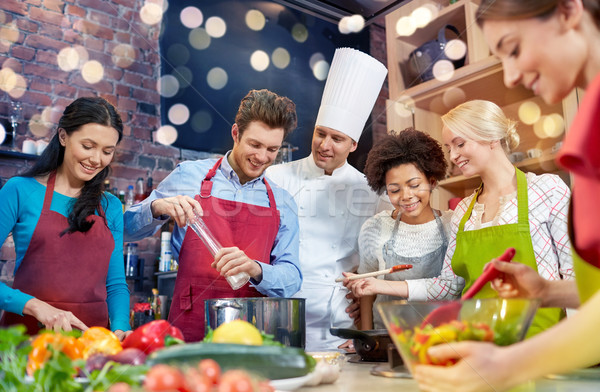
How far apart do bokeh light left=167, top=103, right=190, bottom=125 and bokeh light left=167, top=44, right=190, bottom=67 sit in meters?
0.25

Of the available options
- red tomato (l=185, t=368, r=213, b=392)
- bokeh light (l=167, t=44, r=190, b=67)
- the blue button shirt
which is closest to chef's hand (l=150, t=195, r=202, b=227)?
the blue button shirt

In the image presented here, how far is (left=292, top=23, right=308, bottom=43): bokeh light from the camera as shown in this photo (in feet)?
6.59

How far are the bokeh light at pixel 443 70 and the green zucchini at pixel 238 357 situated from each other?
1714 mm

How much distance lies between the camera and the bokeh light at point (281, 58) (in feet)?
7.06

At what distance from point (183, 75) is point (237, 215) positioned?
127 cm

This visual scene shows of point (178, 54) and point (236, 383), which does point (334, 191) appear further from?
point (236, 383)

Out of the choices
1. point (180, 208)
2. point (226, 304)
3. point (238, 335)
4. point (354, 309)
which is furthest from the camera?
point (354, 309)

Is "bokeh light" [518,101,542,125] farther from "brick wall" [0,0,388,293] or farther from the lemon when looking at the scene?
the lemon

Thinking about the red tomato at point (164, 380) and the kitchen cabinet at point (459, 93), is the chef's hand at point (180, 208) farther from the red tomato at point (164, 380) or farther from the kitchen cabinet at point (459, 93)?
the kitchen cabinet at point (459, 93)

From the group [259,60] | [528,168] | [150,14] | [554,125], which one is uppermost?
[150,14]

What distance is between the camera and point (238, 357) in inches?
21.1

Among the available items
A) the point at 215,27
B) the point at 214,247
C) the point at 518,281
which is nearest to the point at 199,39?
the point at 215,27

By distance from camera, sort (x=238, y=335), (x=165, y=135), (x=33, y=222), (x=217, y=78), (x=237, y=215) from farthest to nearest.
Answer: (x=165, y=135)
(x=217, y=78)
(x=237, y=215)
(x=33, y=222)
(x=238, y=335)

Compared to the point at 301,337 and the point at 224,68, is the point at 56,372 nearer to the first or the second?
the point at 301,337
